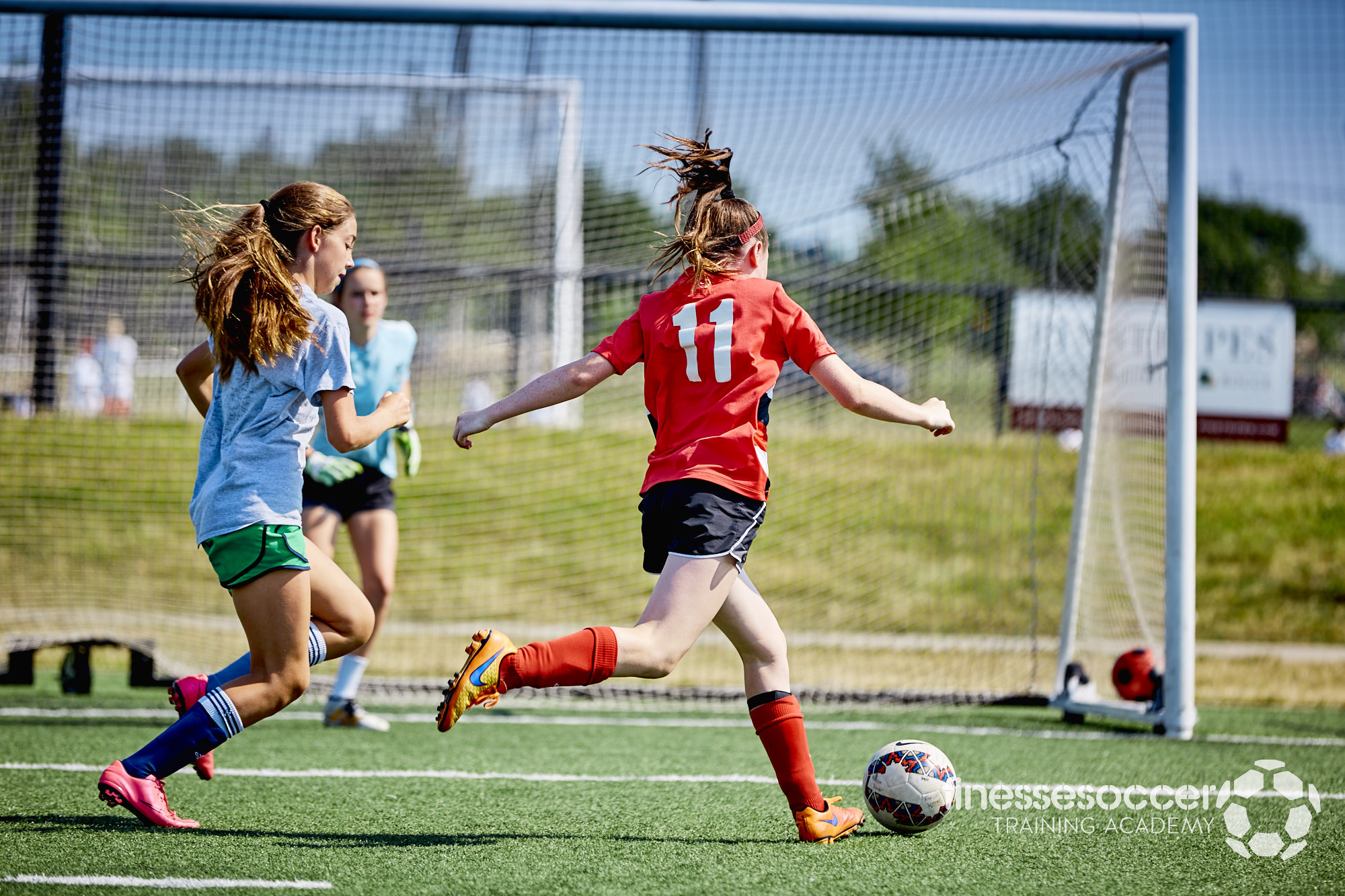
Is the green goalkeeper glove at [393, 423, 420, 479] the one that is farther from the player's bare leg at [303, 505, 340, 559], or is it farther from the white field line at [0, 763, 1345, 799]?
the white field line at [0, 763, 1345, 799]

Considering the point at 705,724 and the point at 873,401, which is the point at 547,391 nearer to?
the point at 873,401

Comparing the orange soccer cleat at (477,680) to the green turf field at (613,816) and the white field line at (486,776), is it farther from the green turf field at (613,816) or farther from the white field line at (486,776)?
the white field line at (486,776)

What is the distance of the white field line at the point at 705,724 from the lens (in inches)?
213

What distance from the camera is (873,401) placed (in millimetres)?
3096

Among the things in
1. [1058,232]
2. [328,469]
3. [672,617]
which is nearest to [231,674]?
[672,617]

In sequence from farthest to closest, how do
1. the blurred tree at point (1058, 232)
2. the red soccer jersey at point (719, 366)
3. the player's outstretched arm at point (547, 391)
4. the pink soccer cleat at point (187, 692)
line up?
1. the blurred tree at point (1058, 232)
2. the pink soccer cleat at point (187, 692)
3. the player's outstretched arm at point (547, 391)
4. the red soccer jersey at point (719, 366)

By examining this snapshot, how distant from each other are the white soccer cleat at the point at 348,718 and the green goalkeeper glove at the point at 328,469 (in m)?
1.09

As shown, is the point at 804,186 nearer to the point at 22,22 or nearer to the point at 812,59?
the point at 812,59

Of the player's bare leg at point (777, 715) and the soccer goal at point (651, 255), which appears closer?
the player's bare leg at point (777, 715)

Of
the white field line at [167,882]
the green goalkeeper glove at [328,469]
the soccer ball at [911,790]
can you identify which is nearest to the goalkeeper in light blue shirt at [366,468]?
the green goalkeeper glove at [328,469]

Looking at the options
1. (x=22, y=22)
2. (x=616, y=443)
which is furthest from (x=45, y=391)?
(x=616, y=443)

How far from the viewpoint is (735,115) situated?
6953mm

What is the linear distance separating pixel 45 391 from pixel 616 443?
383 centimetres

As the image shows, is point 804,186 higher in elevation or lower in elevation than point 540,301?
higher
